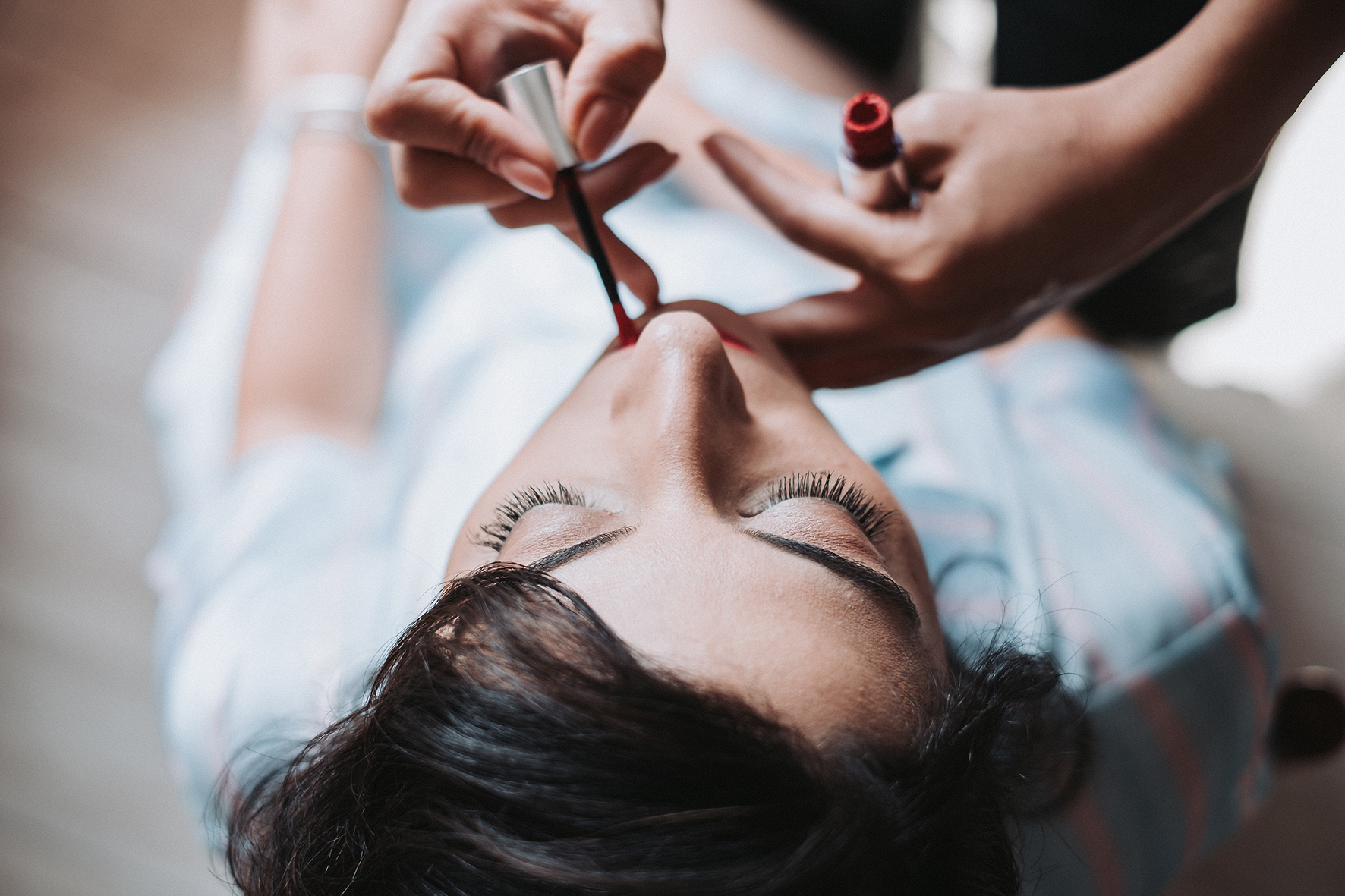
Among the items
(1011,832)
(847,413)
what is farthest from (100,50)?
(1011,832)

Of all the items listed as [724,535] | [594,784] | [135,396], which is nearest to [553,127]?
[724,535]

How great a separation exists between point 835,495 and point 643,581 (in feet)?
0.47

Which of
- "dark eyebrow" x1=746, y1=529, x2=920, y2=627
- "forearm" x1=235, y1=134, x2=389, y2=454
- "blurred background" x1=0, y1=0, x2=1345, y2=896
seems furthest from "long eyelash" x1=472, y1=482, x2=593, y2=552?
"blurred background" x1=0, y1=0, x2=1345, y2=896

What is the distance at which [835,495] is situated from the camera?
528 millimetres

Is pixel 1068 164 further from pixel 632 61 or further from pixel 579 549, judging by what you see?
pixel 579 549

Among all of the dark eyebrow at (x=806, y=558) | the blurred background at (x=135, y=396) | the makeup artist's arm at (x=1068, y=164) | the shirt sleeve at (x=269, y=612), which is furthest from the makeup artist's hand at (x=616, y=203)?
the blurred background at (x=135, y=396)

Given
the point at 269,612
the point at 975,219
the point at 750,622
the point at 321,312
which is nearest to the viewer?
the point at 750,622

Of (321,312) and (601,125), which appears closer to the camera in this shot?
(601,125)

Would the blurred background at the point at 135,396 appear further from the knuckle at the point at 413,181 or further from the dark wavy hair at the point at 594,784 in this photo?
the knuckle at the point at 413,181

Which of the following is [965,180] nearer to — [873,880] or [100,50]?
[873,880]

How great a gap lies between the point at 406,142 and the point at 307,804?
1.50 ft

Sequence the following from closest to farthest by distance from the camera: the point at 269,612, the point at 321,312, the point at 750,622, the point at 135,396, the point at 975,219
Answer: the point at 750,622 < the point at 975,219 < the point at 269,612 < the point at 321,312 < the point at 135,396

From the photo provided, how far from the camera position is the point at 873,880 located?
1.55 feet

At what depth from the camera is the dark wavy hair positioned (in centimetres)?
45
